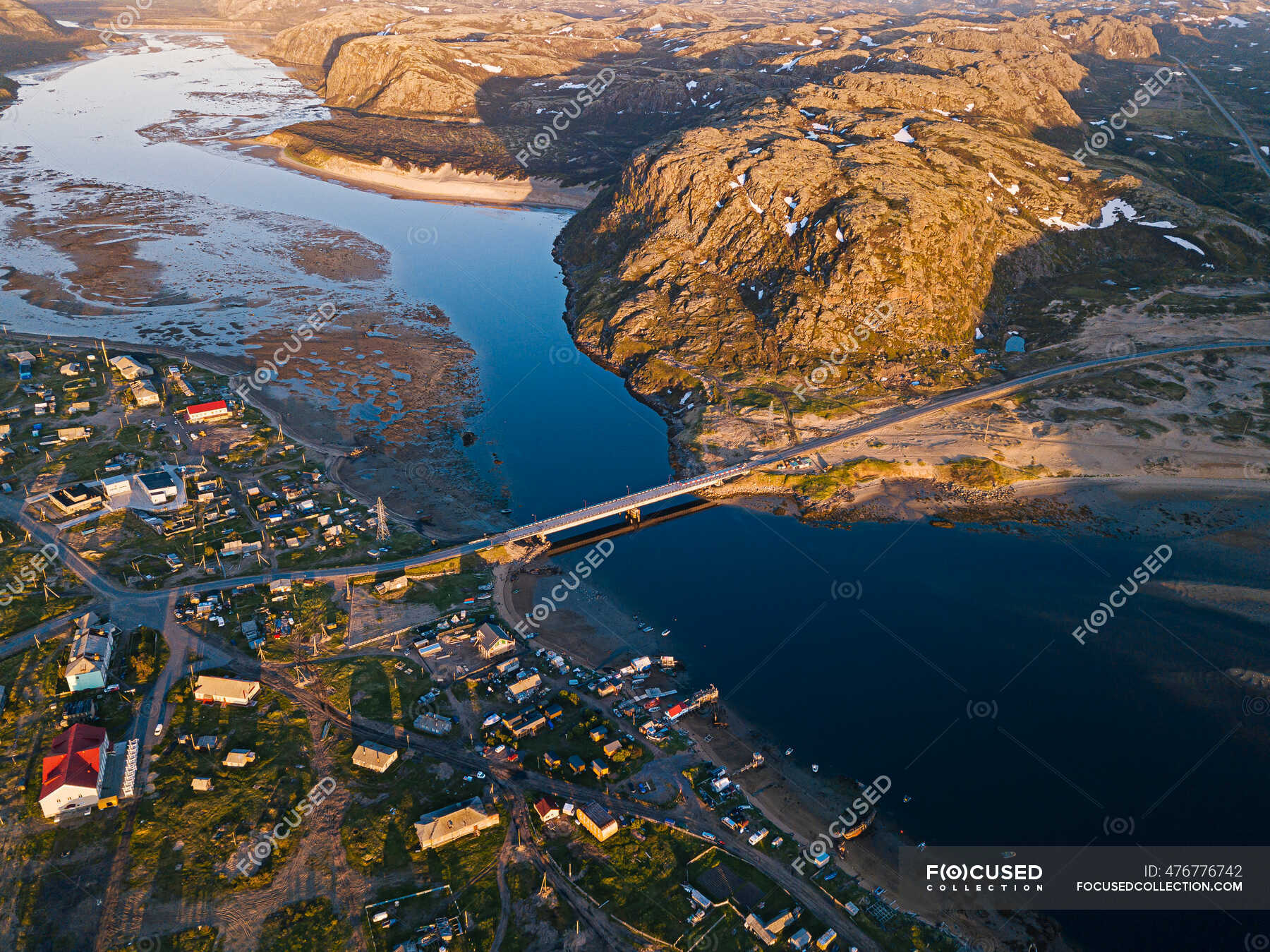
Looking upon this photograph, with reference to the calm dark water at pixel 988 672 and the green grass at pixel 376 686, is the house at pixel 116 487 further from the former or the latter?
the calm dark water at pixel 988 672

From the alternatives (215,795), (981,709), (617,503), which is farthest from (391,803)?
(981,709)

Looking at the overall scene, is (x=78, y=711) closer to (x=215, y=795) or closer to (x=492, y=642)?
(x=215, y=795)

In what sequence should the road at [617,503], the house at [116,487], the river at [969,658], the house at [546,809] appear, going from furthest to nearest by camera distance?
the house at [116,487]
the road at [617,503]
the river at [969,658]
the house at [546,809]

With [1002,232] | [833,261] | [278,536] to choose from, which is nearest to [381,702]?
[278,536]

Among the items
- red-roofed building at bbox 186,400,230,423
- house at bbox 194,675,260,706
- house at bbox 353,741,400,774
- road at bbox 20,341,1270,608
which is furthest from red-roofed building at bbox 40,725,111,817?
red-roofed building at bbox 186,400,230,423

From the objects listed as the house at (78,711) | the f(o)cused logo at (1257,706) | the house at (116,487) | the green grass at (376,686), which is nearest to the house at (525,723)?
the green grass at (376,686)

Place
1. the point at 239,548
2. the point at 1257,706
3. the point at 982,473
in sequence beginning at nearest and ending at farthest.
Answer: the point at 1257,706 → the point at 239,548 → the point at 982,473

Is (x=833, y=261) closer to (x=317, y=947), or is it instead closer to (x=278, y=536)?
(x=278, y=536)
